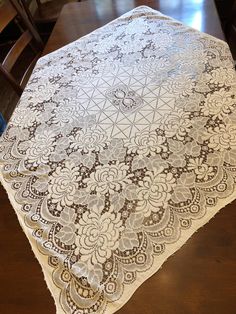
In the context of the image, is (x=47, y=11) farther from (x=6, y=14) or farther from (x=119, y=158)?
(x=119, y=158)

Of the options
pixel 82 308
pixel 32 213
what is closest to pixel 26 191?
pixel 32 213

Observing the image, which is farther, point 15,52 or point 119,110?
point 15,52

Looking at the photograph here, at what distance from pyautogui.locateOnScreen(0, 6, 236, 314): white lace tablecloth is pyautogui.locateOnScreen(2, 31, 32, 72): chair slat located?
18 centimetres

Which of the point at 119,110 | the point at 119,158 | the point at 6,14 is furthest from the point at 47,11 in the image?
the point at 119,158

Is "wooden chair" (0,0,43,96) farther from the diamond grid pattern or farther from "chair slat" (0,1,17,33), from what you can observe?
the diamond grid pattern

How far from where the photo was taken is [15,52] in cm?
119

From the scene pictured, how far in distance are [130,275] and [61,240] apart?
178mm

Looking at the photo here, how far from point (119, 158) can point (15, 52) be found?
0.84 meters

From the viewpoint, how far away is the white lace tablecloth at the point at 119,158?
21.7 inches

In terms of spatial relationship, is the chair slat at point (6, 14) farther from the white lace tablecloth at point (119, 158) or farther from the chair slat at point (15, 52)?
the white lace tablecloth at point (119, 158)

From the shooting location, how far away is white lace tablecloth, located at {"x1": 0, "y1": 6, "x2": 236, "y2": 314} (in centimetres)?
55

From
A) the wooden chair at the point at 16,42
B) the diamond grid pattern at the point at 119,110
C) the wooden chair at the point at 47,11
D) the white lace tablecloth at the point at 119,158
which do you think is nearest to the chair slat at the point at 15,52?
the wooden chair at the point at 16,42

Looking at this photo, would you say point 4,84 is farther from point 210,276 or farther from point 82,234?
point 210,276

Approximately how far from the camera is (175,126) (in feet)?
2.45
